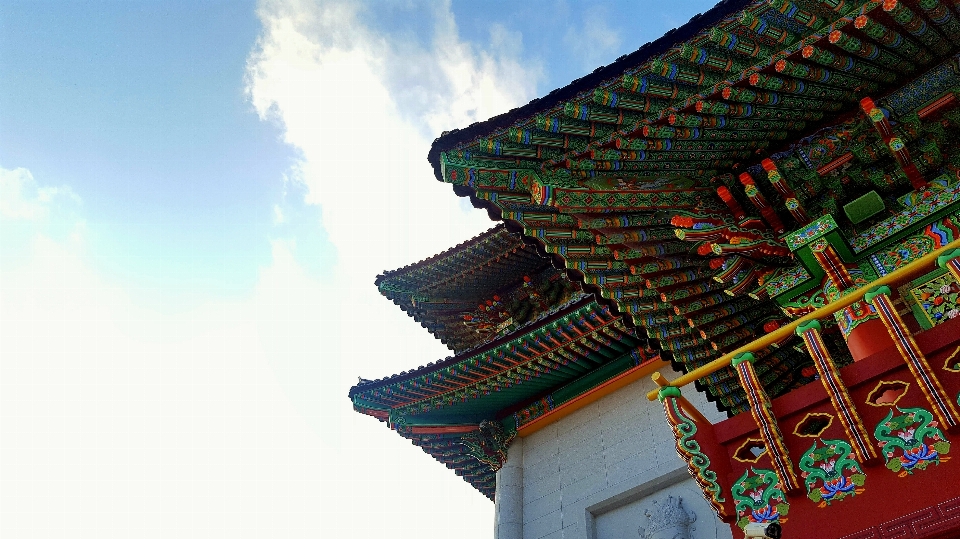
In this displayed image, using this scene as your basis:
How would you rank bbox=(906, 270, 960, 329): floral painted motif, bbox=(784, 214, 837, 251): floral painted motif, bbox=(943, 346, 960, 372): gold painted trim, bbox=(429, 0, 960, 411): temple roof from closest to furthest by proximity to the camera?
bbox=(943, 346, 960, 372): gold painted trim
bbox=(906, 270, 960, 329): floral painted motif
bbox=(429, 0, 960, 411): temple roof
bbox=(784, 214, 837, 251): floral painted motif

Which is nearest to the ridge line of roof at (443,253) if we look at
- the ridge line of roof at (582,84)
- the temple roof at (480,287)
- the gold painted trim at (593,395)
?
the temple roof at (480,287)

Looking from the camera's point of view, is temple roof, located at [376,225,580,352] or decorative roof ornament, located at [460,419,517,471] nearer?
decorative roof ornament, located at [460,419,517,471]

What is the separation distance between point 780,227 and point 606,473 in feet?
18.3

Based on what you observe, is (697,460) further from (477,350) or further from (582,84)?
(477,350)

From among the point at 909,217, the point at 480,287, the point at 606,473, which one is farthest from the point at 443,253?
the point at 909,217

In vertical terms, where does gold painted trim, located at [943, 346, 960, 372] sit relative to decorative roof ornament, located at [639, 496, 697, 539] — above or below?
below

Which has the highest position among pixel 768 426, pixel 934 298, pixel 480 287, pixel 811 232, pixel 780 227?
pixel 480 287

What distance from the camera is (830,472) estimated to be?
15.5 ft

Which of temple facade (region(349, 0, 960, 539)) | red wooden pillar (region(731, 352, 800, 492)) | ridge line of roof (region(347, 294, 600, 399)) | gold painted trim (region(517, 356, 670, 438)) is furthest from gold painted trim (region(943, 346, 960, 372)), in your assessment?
gold painted trim (region(517, 356, 670, 438))

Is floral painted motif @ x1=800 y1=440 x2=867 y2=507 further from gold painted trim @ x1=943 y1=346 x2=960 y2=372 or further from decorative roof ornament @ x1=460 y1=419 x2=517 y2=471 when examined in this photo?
decorative roof ornament @ x1=460 y1=419 x2=517 y2=471

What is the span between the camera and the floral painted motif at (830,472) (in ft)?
15.1

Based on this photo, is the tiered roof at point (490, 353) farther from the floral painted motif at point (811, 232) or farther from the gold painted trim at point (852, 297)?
the gold painted trim at point (852, 297)

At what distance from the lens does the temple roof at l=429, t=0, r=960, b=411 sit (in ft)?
19.9

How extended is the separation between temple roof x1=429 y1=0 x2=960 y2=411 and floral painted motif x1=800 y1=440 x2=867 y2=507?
222cm
